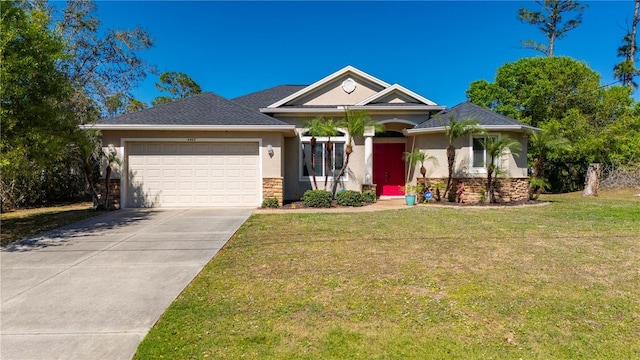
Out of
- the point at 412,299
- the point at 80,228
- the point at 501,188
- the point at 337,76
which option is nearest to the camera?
the point at 412,299

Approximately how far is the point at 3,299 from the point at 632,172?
991 inches

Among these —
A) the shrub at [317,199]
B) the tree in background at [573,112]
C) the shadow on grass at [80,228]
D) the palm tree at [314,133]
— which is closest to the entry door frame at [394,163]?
the palm tree at [314,133]

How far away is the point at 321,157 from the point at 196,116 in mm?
5069

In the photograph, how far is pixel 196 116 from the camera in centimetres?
1235

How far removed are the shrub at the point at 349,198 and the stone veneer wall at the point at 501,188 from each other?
3.17 meters

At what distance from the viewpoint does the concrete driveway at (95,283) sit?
333 centimetres

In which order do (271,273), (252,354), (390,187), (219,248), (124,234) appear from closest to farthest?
(252,354) < (271,273) < (219,248) < (124,234) < (390,187)

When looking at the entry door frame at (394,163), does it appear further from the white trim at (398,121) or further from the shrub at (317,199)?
the shrub at (317,199)

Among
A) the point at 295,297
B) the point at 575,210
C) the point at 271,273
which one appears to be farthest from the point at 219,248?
the point at 575,210

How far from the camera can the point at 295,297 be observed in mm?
4227

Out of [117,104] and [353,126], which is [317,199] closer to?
[353,126]

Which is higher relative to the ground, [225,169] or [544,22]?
[544,22]

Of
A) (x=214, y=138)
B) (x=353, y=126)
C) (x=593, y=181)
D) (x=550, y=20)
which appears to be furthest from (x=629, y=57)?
(x=214, y=138)

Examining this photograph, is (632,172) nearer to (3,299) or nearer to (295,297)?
(295,297)
